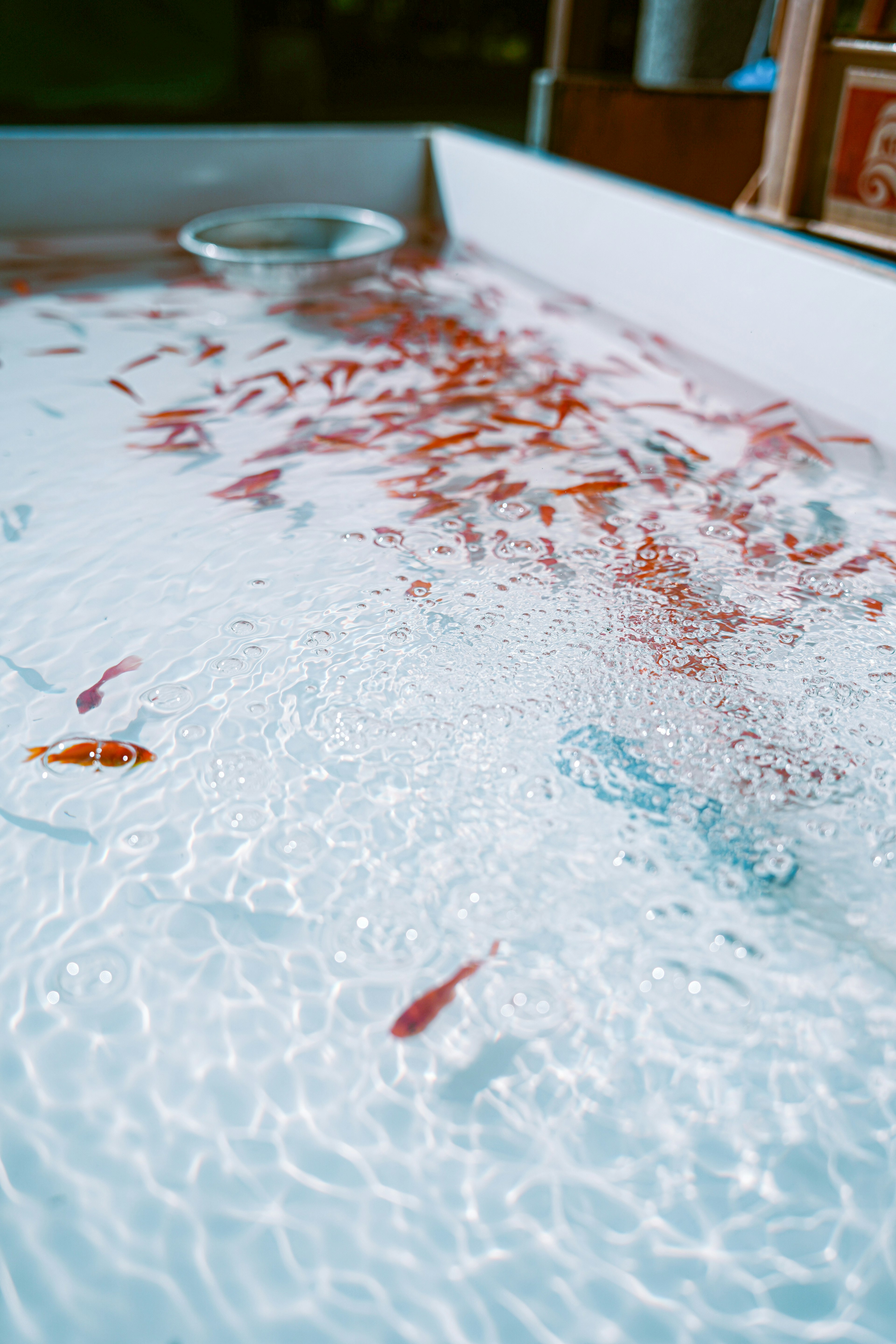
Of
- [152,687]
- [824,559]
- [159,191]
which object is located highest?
[159,191]

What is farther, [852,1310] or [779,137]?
[779,137]

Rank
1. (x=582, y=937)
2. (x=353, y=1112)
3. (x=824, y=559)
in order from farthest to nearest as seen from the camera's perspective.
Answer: (x=824, y=559) → (x=582, y=937) → (x=353, y=1112)

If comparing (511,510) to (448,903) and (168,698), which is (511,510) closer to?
(168,698)

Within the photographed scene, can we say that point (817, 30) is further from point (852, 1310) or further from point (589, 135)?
point (852, 1310)

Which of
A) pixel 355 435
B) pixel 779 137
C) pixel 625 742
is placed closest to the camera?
pixel 625 742

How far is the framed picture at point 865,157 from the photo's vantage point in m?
1.88

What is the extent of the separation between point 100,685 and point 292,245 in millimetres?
2097

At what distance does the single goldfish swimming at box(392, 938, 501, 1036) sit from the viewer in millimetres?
820

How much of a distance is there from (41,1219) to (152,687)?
62 centimetres

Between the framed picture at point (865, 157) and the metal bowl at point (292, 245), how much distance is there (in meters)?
1.15

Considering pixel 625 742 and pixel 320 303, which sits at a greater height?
pixel 320 303

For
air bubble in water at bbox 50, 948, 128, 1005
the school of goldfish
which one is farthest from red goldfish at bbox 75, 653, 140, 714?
air bubble in water at bbox 50, 948, 128, 1005

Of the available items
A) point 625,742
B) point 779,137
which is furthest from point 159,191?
point 625,742

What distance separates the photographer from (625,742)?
1088 millimetres
